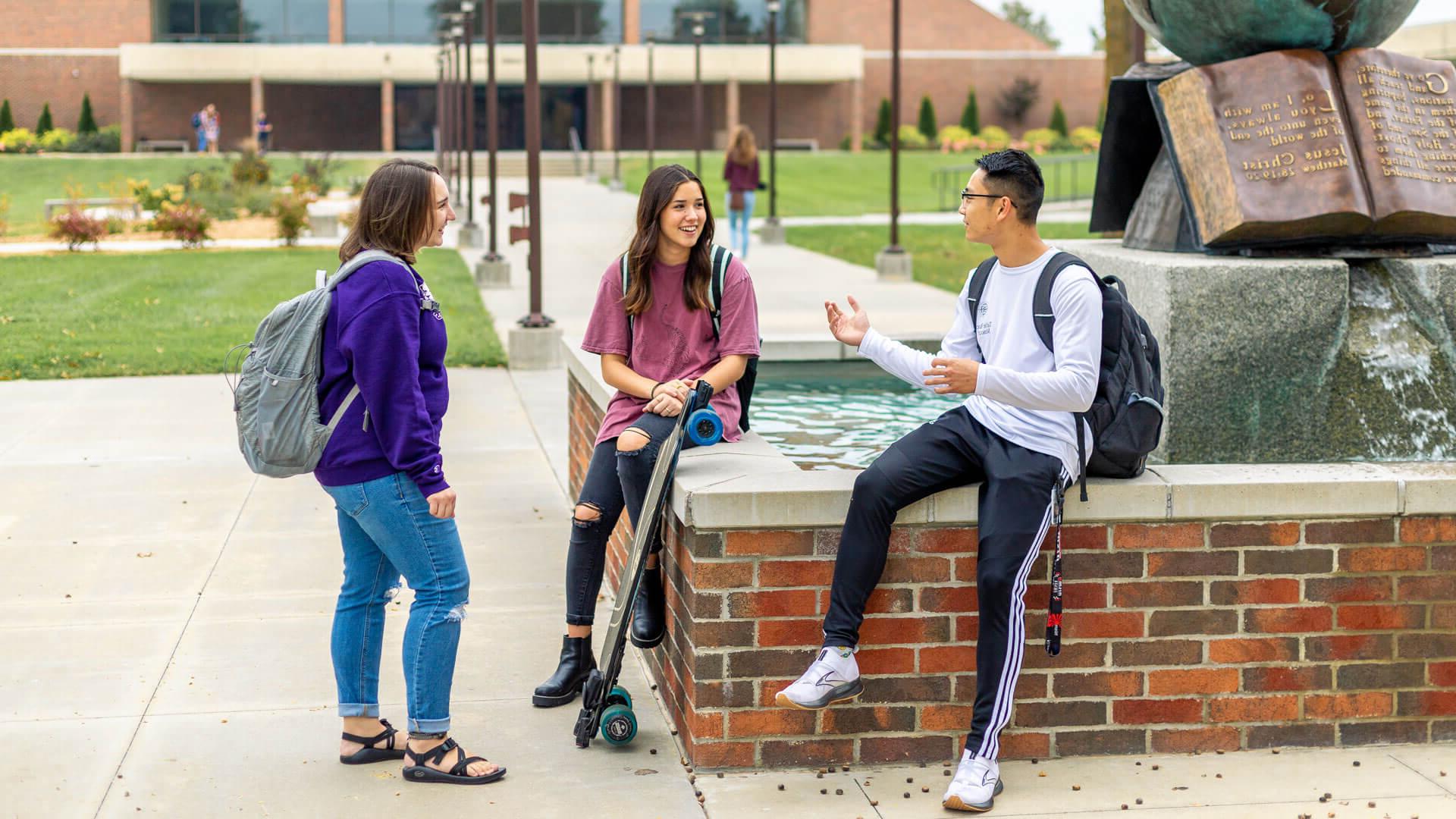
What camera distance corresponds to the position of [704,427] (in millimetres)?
4863

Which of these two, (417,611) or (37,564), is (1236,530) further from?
(37,564)

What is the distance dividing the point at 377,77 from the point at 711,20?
15.1 meters

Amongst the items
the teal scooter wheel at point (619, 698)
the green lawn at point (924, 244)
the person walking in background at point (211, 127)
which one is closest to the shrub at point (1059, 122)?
the person walking in background at point (211, 127)

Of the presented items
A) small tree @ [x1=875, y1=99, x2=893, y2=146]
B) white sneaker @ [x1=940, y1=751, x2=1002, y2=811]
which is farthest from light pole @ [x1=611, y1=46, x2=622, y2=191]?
white sneaker @ [x1=940, y1=751, x2=1002, y2=811]

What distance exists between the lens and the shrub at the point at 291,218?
2730 cm

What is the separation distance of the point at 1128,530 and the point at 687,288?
1.57m

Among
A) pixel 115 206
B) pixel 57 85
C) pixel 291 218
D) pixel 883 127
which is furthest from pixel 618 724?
pixel 57 85

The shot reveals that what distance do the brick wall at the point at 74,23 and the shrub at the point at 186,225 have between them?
47.2 meters

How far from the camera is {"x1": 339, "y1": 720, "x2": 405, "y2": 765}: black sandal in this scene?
4699mm

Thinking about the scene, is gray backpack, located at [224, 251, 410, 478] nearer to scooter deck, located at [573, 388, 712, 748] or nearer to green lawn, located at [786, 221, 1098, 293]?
scooter deck, located at [573, 388, 712, 748]

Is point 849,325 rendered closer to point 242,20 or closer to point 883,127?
point 883,127

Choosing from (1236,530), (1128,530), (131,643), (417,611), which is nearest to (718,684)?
(417,611)

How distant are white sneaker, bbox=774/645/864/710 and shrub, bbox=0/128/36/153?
6630 centimetres

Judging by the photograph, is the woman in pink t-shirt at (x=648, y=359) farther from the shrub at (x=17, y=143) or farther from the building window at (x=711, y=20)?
the building window at (x=711, y=20)
